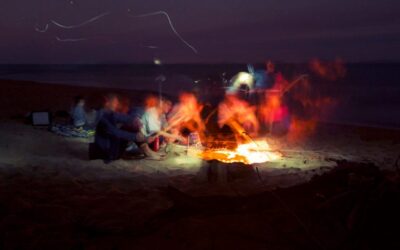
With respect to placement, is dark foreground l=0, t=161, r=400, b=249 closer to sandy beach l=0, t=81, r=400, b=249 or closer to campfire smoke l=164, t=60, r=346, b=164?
sandy beach l=0, t=81, r=400, b=249

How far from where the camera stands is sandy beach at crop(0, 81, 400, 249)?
4453 millimetres

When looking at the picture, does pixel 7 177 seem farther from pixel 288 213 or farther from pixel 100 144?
pixel 288 213

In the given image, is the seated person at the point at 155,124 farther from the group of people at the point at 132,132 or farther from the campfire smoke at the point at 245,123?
the campfire smoke at the point at 245,123

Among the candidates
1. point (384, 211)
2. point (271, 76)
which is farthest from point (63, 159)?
point (271, 76)

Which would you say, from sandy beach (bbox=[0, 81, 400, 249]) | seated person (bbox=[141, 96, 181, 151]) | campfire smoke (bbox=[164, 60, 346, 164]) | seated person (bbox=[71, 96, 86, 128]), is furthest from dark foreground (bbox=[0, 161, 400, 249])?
seated person (bbox=[71, 96, 86, 128])

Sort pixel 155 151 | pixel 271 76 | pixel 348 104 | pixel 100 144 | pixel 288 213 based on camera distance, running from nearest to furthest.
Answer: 1. pixel 288 213
2. pixel 100 144
3. pixel 155 151
4. pixel 271 76
5. pixel 348 104

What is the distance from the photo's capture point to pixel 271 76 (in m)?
13.6

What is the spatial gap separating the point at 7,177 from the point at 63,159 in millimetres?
1565

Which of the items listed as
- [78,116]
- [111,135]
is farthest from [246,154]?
[78,116]

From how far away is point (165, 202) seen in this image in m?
5.69

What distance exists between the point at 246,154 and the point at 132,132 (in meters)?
2.29

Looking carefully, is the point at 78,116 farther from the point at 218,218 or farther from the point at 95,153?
the point at 218,218

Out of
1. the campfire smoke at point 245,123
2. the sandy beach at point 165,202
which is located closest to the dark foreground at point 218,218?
the sandy beach at point 165,202

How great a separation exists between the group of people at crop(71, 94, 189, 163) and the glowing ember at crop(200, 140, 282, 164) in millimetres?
990
